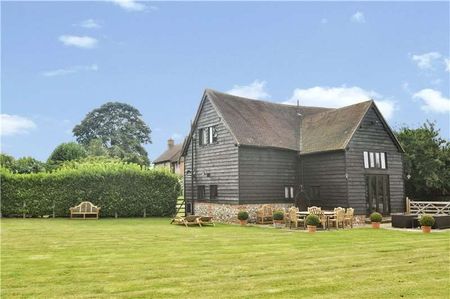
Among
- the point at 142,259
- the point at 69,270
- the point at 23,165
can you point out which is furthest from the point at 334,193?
the point at 23,165

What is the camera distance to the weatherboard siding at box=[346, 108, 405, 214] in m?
27.0

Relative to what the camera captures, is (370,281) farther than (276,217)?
No

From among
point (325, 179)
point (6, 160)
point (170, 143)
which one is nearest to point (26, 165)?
point (6, 160)

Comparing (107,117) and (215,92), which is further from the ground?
(107,117)

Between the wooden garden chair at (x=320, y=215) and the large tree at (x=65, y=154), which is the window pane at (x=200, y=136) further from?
the large tree at (x=65, y=154)

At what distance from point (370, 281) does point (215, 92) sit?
23.1 meters

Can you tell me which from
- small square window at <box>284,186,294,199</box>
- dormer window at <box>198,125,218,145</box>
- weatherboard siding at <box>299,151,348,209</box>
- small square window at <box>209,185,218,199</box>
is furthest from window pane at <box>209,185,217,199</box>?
weatherboard siding at <box>299,151,348,209</box>

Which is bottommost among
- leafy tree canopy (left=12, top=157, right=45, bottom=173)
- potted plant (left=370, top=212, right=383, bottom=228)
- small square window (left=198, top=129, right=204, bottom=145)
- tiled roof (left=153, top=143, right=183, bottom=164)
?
A: potted plant (left=370, top=212, right=383, bottom=228)

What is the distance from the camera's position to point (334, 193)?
2739 centimetres

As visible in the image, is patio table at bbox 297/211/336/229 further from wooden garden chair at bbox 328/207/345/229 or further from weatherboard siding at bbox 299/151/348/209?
weatherboard siding at bbox 299/151/348/209

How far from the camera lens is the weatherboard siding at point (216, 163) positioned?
2789cm

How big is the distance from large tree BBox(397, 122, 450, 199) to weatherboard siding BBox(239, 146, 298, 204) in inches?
443

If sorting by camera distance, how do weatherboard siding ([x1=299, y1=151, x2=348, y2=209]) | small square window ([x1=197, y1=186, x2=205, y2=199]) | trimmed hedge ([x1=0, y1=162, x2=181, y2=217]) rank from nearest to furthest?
weatherboard siding ([x1=299, y1=151, x2=348, y2=209]) → trimmed hedge ([x1=0, y1=162, x2=181, y2=217]) → small square window ([x1=197, y1=186, x2=205, y2=199])

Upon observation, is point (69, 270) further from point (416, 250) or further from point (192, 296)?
point (416, 250)
